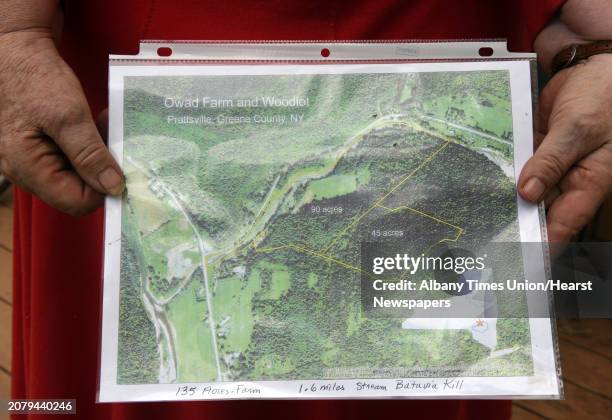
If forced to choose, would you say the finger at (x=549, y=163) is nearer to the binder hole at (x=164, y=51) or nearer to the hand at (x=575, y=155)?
the hand at (x=575, y=155)

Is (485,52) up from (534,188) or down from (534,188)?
up

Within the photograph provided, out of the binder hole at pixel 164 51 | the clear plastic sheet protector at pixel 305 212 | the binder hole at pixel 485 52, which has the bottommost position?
the clear plastic sheet protector at pixel 305 212

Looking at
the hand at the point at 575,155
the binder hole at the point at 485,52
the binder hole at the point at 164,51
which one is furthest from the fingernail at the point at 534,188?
the binder hole at the point at 164,51

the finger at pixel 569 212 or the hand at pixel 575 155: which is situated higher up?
the hand at pixel 575 155

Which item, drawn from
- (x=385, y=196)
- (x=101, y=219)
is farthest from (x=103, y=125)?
(x=385, y=196)

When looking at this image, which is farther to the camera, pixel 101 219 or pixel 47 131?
pixel 101 219

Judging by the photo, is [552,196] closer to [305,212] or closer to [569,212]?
[569,212]

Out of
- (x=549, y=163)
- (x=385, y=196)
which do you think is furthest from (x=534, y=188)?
(x=385, y=196)

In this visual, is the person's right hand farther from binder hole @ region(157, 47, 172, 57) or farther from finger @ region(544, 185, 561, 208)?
finger @ region(544, 185, 561, 208)
